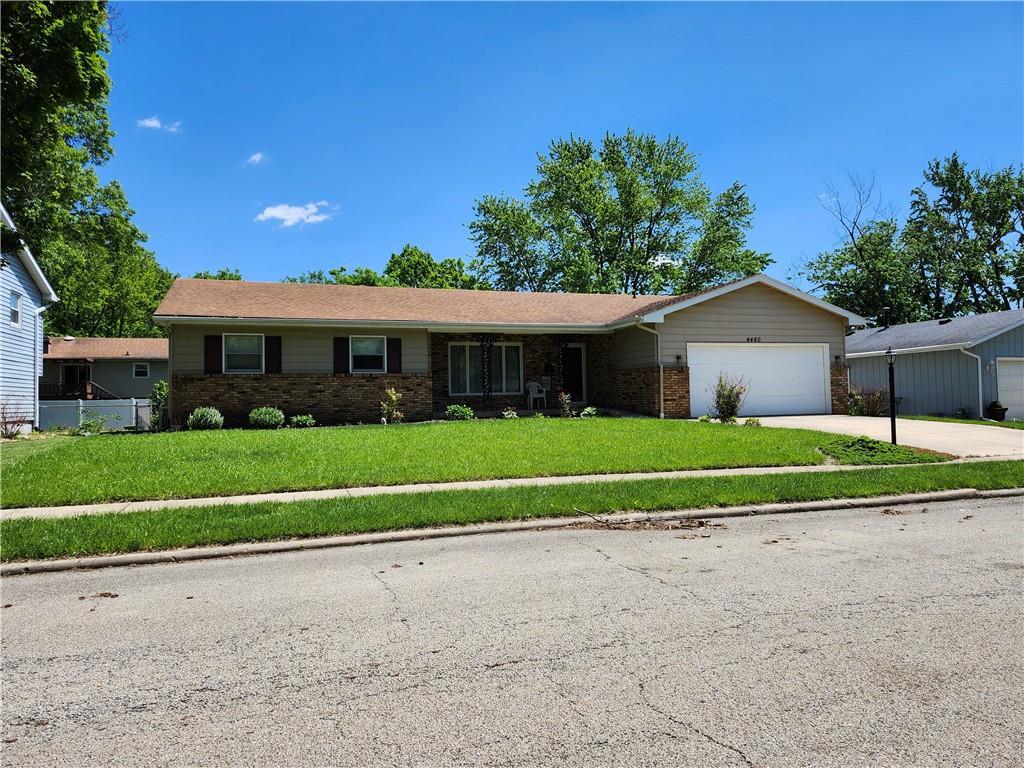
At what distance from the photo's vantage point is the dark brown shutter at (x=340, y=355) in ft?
63.9

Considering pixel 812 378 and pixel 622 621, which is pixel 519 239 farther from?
pixel 622 621

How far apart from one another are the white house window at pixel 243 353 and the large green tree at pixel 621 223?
83.7ft

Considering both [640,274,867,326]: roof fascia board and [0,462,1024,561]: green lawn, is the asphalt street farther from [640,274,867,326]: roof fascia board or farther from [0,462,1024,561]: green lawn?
[640,274,867,326]: roof fascia board

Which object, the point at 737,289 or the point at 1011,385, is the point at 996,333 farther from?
the point at 737,289

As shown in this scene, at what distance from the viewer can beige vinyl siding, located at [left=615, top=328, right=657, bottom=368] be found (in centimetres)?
2022

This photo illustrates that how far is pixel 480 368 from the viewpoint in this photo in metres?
22.8

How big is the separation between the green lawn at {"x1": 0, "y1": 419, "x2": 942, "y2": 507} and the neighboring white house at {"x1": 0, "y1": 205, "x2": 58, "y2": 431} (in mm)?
6951

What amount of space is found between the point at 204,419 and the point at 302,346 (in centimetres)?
337

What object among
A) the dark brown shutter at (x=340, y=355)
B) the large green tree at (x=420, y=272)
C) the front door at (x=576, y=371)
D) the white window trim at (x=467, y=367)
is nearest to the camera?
the dark brown shutter at (x=340, y=355)

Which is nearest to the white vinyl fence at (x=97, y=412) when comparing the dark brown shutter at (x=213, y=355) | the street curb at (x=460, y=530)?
the dark brown shutter at (x=213, y=355)

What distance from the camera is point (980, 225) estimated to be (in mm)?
43281

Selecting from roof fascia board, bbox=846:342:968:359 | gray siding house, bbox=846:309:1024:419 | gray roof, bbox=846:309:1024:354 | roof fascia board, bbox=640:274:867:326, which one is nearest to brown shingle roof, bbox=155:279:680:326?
roof fascia board, bbox=640:274:867:326

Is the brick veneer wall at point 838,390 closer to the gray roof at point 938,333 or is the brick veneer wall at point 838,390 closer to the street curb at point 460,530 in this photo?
the gray roof at point 938,333

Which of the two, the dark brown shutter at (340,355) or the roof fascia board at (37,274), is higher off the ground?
the roof fascia board at (37,274)
